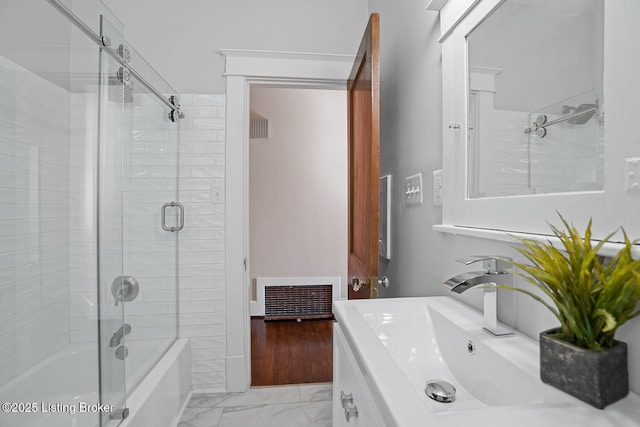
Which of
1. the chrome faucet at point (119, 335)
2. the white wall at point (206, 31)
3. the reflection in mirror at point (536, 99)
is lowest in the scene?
the chrome faucet at point (119, 335)

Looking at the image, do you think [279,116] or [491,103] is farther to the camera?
[279,116]

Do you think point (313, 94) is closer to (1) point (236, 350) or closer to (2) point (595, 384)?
(1) point (236, 350)

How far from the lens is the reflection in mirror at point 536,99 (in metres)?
0.64

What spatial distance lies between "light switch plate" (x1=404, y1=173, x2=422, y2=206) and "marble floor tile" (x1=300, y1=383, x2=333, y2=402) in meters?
1.32

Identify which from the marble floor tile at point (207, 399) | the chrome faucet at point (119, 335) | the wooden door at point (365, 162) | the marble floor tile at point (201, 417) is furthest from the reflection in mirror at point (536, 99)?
the marble floor tile at point (207, 399)

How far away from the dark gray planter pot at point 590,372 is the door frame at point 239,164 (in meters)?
1.84

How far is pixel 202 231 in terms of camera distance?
2.14 metres

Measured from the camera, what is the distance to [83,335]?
1.35 meters

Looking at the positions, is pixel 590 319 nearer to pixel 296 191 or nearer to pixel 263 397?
pixel 263 397

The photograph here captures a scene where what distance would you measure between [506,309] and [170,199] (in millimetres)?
1866

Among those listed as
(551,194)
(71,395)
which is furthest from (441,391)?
(71,395)

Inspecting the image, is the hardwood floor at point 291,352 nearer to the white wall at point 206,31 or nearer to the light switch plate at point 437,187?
the light switch plate at point 437,187

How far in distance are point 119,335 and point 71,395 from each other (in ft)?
0.82

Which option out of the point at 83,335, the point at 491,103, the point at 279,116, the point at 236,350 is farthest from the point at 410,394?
the point at 279,116
